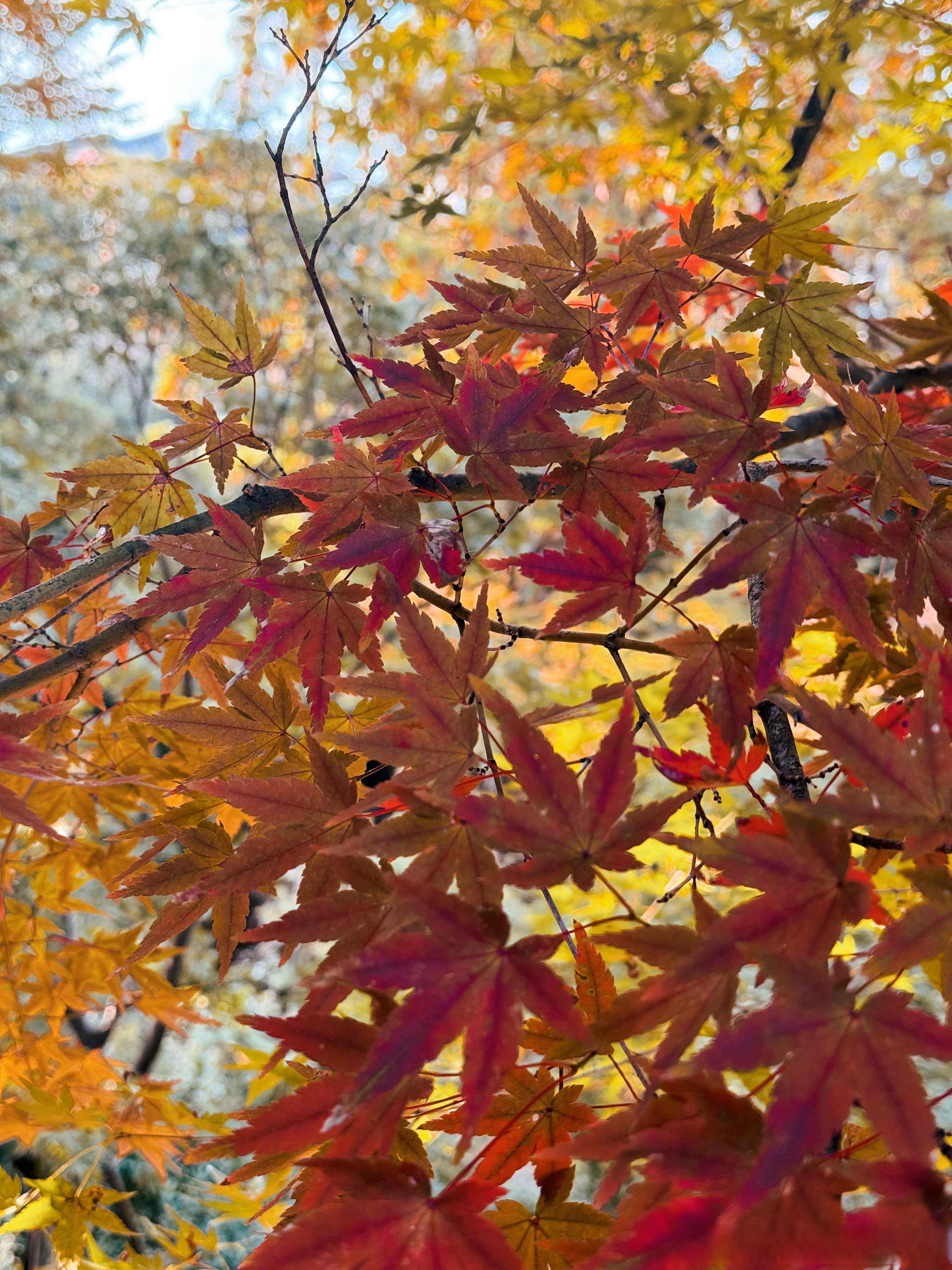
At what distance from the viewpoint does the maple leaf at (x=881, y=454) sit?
48cm

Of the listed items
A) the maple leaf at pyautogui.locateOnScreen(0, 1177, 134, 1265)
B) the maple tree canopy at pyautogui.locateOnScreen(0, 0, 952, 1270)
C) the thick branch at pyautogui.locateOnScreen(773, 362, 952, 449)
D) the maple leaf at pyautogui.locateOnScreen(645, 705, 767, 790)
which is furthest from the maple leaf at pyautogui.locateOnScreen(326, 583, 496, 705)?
the maple leaf at pyautogui.locateOnScreen(0, 1177, 134, 1265)

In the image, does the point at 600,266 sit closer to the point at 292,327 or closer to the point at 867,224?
the point at 292,327

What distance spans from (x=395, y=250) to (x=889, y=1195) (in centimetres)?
406

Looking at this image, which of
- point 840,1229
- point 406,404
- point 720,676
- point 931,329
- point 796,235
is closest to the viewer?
point 840,1229

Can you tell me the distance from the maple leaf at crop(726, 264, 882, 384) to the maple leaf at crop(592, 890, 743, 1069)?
44 cm

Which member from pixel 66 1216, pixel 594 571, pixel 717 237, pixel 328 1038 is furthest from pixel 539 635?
pixel 66 1216

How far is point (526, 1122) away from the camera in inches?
17.5

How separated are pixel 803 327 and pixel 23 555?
725 mm

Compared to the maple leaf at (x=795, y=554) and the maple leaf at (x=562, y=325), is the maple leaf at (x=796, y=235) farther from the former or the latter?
the maple leaf at (x=795, y=554)

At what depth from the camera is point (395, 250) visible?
146 inches

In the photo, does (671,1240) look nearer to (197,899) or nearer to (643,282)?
(197,899)

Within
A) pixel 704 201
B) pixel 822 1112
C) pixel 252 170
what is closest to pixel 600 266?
pixel 704 201

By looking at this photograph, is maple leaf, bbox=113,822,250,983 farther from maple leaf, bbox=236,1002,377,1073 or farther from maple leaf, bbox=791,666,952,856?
maple leaf, bbox=791,666,952,856

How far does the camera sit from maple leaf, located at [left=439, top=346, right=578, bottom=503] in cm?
52
